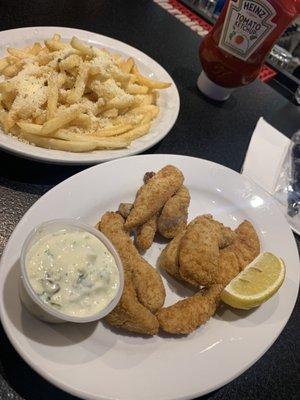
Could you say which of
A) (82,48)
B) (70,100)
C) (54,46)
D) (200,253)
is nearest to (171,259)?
(200,253)

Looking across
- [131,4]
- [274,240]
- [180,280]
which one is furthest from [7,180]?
[131,4]

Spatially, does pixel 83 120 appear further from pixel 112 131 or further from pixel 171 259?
pixel 171 259

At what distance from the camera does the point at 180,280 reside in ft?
5.05

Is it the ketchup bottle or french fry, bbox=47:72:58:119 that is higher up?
the ketchup bottle

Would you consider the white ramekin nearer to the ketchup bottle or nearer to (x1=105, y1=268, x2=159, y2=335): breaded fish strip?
(x1=105, y1=268, x2=159, y2=335): breaded fish strip

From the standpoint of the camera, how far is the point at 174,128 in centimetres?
225

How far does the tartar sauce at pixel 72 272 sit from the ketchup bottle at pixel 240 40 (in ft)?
4.97

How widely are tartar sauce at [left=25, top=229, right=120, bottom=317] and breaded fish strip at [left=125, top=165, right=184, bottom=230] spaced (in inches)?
13.4

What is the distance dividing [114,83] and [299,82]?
1761mm

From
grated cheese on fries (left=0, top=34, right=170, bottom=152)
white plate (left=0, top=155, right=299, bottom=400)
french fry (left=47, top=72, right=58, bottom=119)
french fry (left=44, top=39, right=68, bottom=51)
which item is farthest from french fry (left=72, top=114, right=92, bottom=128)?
french fry (left=44, top=39, right=68, bottom=51)

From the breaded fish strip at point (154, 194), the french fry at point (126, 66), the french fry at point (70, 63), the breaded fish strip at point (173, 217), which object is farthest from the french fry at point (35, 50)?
the breaded fish strip at point (173, 217)

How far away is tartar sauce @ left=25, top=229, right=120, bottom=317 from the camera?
111 centimetres

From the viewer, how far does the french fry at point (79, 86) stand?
1.75 meters

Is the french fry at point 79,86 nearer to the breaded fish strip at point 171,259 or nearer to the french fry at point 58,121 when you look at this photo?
the french fry at point 58,121
